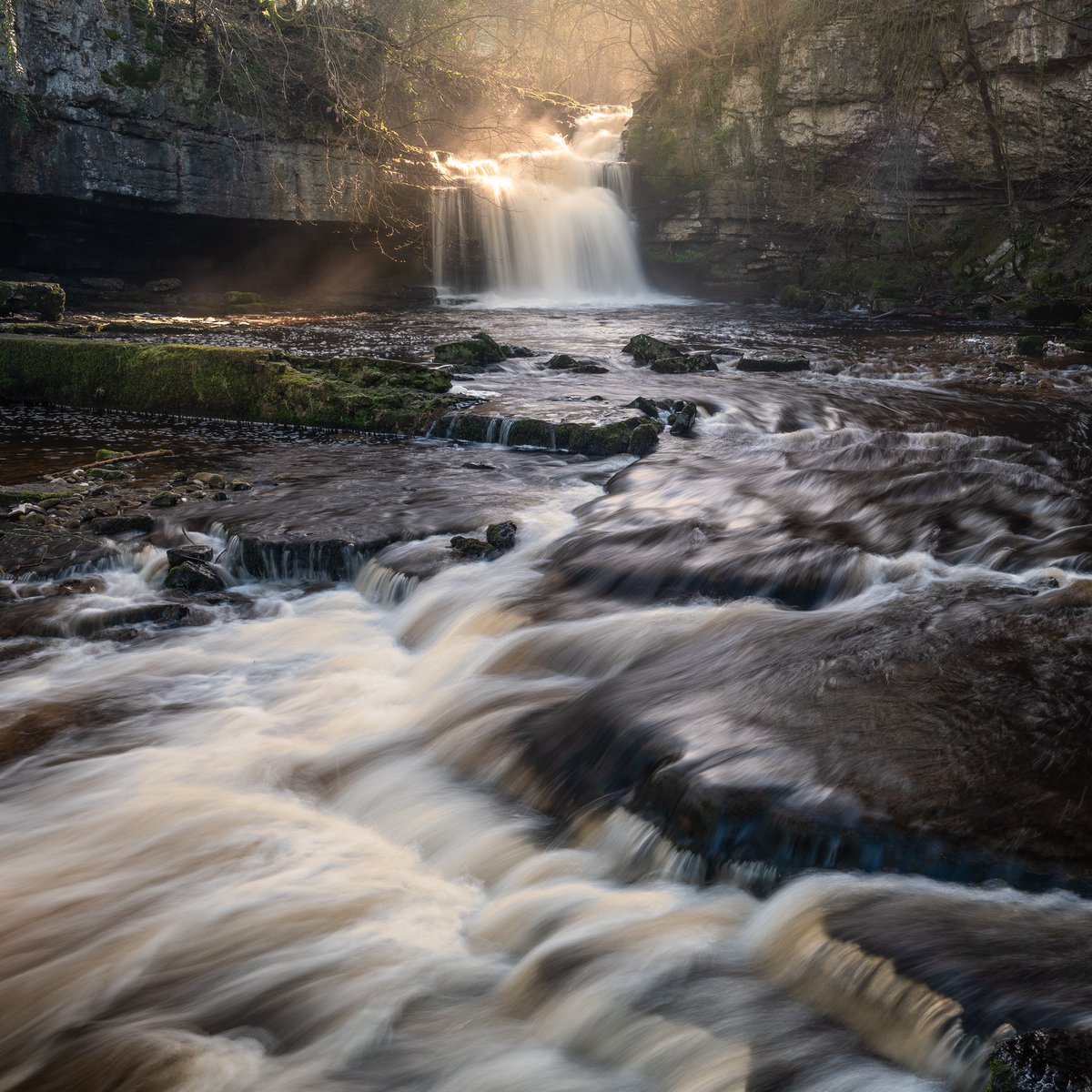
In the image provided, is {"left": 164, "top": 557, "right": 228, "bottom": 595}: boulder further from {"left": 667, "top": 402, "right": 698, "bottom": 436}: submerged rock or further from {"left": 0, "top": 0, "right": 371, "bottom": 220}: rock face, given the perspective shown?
{"left": 0, "top": 0, "right": 371, "bottom": 220}: rock face

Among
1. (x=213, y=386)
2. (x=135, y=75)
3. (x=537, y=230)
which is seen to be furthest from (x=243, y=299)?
(x=213, y=386)

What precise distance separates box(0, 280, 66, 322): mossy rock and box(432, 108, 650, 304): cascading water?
8984 mm

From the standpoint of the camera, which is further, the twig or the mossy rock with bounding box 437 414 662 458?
the mossy rock with bounding box 437 414 662 458

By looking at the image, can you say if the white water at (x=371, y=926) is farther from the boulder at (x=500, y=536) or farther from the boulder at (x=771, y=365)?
the boulder at (x=771, y=365)

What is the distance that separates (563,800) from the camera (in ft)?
11.4

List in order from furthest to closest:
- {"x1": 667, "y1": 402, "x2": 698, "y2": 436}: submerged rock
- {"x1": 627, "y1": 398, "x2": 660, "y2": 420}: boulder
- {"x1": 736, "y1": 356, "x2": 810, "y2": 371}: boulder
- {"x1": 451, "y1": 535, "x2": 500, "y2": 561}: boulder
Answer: {"x1": 736, "y1": 356, "x2": 810, "y2": 371}: boulder
{"x1": 627, "y1": 398, "x2": 660, "y2": 420}: boulder
{"x1": 667, "y1": 402, "x2": 698, "y2": 436}: submerged rock
{"x1": 451, "y1": 535, "x2": 500, "y2": 561}: boulder

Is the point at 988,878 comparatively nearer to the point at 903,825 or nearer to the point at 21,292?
the point at 903,825

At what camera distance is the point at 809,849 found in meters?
2.86

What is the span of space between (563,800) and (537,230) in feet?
60.0

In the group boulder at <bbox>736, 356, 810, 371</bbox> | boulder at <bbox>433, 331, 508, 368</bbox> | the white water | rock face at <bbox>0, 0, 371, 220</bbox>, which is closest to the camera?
the white water

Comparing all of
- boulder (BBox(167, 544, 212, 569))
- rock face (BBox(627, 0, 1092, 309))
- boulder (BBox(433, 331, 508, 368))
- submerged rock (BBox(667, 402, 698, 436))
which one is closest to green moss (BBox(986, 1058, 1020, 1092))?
boulder (BBox(167, 544, 212, 569))

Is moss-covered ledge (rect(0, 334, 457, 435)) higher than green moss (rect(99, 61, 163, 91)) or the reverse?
the reverse

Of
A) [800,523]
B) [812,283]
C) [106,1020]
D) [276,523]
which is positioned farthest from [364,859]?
[812,283]

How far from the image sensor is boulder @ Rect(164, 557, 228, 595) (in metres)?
5.29
